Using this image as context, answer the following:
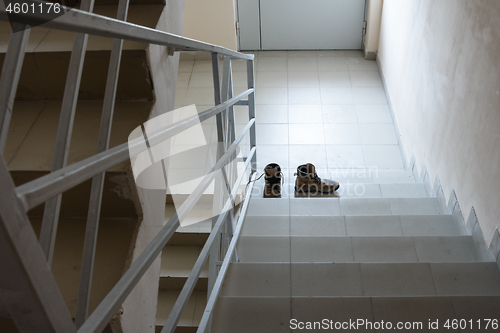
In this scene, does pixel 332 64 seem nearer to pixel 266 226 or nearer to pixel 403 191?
pixel 403 191

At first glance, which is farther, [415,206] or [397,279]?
[415,206]

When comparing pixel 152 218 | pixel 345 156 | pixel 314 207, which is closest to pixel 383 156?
pixel 345 156

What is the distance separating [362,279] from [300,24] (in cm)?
429

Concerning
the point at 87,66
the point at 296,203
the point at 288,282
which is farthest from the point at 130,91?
the point at 296,203

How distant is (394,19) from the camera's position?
4227 mm

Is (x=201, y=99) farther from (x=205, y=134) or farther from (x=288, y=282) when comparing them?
(x=288, y=282)

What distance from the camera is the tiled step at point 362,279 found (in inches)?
70.6

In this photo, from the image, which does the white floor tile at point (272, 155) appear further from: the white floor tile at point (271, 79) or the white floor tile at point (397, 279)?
the white floor tile at point (397, 279)

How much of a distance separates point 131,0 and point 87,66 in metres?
0.46

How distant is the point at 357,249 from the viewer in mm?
2197

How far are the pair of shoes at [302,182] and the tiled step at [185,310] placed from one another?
0.97m

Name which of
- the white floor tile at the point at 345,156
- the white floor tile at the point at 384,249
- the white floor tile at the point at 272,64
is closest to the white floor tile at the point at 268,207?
the white floor tile at the point at 384,249

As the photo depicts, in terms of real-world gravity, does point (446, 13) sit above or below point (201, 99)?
below

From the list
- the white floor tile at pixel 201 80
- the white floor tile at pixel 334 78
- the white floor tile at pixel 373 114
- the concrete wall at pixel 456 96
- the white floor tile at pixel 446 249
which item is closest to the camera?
the concrete wall at pixel 456 96
